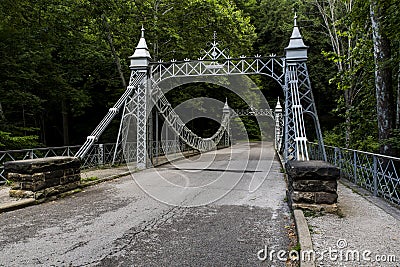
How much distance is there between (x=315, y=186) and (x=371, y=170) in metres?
2.12

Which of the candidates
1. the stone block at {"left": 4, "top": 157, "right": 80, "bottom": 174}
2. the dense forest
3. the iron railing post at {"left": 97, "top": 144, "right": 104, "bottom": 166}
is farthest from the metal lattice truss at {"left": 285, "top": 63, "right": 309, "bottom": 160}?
the iron railing post at {"left": 97, "top": 144, "right": 104, "bottom": 166}

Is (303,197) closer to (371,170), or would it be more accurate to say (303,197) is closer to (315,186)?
(315,186)

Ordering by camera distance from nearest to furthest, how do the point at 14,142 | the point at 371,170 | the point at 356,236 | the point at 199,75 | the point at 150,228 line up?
the point at 356,236, the point at 150,228, the point at 371,170, the point at 14,142, the point at 199,75

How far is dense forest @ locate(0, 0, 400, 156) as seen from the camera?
25.2 feet

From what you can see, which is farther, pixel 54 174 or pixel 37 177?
pixel 54 174

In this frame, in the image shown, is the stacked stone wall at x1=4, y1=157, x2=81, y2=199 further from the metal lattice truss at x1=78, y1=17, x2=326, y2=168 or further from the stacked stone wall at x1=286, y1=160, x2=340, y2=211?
the stacked stone wall at x1=286, y1=160, x2=340, y2=211

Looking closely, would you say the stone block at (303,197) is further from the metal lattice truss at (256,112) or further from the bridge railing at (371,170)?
the metal lattice truss at (256,112)

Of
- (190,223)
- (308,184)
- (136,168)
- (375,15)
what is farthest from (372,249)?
(136,168)

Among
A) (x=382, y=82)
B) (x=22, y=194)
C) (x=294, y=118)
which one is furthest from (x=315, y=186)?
(x=22, y=194)

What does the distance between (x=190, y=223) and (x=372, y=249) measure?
2.40m

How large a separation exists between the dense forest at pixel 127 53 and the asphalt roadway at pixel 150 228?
153 inches

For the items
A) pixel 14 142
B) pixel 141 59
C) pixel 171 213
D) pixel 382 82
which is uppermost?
pixel 141 59

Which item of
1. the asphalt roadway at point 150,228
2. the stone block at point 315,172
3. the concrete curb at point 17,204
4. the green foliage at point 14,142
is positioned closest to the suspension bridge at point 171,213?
the asphalt roadway at point 150,228

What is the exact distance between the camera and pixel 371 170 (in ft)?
20.5
